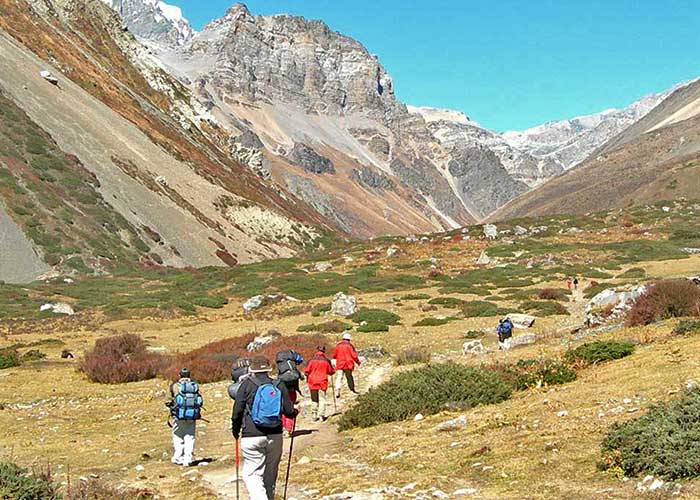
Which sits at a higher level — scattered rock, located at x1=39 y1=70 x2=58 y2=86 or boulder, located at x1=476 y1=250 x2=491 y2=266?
scattered rock, located at x1=39 y1=70 x2=58 y2=86

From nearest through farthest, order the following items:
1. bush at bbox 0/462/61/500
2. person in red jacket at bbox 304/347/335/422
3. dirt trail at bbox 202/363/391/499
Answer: bush at bbox 0/462/61/500
dirt trail at bbox 202/363/391/499
person in red jacket at bbox 304/347/335/422

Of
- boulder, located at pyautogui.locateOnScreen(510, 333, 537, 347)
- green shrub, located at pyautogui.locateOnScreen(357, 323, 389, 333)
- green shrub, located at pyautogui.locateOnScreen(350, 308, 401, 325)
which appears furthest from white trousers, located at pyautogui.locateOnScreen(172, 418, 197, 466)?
green shrub, located at pyautogui.locateOnScreen(350, 308, 401, 325)

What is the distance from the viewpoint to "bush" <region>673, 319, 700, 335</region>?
16719 mm

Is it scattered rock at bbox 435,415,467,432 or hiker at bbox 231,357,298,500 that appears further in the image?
scattered rock at bbox 435,415,467,432

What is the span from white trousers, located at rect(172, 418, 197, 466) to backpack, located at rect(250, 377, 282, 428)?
4.88 meters

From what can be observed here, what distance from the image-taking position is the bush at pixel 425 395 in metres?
14.2

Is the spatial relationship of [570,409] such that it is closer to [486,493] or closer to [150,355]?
[486,493]

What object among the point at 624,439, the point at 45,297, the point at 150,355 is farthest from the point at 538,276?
the point at 624,439

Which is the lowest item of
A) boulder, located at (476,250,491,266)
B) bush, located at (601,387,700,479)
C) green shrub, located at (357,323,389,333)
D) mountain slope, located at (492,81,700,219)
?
bush, located at (601,387,700,479)

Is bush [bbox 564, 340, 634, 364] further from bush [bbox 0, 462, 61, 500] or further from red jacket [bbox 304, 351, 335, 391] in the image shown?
bush [bbox 0, 462, 61, 500]

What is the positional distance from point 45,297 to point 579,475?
47466 millimetres

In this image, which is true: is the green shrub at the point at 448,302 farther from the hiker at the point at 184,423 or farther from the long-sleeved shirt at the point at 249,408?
the long-sleeved shirt at the point at 249,408

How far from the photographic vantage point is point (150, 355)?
87.1 feet

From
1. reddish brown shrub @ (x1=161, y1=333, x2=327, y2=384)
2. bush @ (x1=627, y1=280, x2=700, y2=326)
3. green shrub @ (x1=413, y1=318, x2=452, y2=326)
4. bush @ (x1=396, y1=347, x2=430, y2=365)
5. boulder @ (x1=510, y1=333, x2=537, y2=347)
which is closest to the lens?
bush @ (x1=627, y1=280, x2=700, y2=326)
